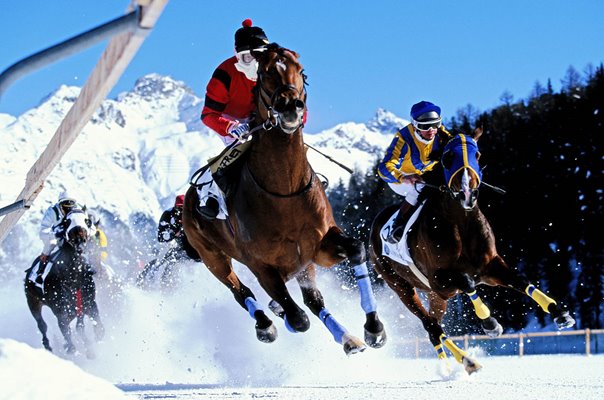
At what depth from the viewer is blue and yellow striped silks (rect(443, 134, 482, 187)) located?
29.2 feet

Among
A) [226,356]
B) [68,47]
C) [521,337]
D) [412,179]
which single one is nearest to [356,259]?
[412,179]

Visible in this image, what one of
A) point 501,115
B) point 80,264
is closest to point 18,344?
point 80,264

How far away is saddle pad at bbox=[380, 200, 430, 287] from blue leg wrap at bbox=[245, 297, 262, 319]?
2.26 metres

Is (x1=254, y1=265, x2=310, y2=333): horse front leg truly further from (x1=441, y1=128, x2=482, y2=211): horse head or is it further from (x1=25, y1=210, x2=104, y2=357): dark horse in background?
(x1=25, y1=210, x2=104, y2=357): dark horse in background

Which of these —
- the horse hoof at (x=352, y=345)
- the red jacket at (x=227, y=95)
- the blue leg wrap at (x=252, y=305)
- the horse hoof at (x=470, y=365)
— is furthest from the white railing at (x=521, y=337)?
the horse hoof at (x=352, y=345)

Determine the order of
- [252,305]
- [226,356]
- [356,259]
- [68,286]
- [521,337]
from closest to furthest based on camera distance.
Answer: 1. [356,259]
2. [252,305]
3. [226,356]
4. [68,286]
5. [521,337]

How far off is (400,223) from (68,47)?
26.3 ft

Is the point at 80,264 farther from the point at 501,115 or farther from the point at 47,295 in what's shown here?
the point at 501,115

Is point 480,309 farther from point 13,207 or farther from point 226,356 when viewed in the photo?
point 13,207

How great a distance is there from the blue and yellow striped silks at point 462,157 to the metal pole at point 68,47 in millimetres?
6415

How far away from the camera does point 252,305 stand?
29.5 ft

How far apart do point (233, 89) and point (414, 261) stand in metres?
3.22

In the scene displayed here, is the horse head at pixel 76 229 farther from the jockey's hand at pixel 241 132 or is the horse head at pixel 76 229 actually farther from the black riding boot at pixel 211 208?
the jockey's hand at pixel 241 132

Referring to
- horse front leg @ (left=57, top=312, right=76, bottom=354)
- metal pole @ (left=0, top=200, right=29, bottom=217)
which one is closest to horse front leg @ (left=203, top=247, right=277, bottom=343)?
metal pole @ (left=0, top=200, right=29, bottom=217)
